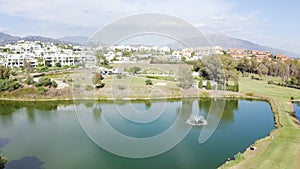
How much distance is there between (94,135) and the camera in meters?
9.70

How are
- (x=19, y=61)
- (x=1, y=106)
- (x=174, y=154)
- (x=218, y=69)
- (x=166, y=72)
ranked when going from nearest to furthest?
(x=174, y=154), (x=1, y=106), (x=218, y=69), (x=166, y=72), (x=19, y=61)

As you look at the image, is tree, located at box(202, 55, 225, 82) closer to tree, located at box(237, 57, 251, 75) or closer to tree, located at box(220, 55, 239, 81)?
tree, located at box(220, 55, 239, 81)

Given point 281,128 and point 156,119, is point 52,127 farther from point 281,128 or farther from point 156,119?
point 281,128

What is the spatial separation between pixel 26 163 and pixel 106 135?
2.79 meters

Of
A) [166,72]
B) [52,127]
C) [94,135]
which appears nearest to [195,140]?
[94,135]

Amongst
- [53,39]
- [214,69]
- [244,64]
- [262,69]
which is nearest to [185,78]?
[214,69]

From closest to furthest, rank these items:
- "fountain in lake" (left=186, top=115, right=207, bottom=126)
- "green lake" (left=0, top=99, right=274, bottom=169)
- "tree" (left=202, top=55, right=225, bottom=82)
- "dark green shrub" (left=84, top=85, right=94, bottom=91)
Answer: "green lake" (left=0, top=99, right=274, bottom=169)
"fountain in lake" (left=186, top=115, right=207, bottom=126)
"dark green shrub" (left=84, top=85, right=94, bottom=91)
"tree" (left=202, top=55, right=225, bottom=82)

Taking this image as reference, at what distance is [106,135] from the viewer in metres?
9.55

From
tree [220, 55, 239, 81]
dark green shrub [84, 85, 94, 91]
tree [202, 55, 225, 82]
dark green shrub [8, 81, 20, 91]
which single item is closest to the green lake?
dark green shrub [84, 85, 94, 91]

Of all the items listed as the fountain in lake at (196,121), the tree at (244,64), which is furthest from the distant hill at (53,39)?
the tree at (244,64)

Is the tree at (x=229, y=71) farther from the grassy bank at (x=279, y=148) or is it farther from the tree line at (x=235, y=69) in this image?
the grassy bank at (x=279, y=148)

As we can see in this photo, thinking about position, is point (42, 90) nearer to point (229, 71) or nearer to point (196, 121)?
point (196, 121)

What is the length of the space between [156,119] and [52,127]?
16.3ft

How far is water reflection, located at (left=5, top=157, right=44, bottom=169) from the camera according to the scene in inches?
306
